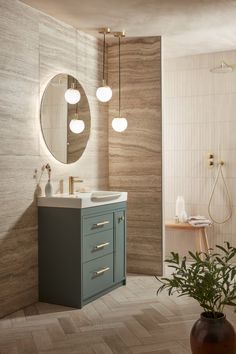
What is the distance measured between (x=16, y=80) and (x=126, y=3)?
1.06 meters

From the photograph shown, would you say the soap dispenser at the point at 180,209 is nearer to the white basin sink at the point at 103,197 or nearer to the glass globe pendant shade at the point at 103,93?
the white basin sink at the point at 103,197

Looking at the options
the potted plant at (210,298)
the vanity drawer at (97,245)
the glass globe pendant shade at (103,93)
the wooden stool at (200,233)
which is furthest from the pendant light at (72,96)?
the potted plant at (210,298)

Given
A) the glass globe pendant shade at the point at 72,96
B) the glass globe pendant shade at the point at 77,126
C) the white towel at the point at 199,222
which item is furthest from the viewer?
the white towel at the point at 199,222

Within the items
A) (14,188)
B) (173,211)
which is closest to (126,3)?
(14,188)

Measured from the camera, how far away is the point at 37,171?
3.93m

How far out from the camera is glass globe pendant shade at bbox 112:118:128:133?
4727mm

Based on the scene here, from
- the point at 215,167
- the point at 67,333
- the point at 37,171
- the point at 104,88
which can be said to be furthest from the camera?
the point at 215,167

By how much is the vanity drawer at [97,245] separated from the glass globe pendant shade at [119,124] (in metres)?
1.09

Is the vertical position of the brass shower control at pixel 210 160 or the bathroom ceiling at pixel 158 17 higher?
the bathroom ceiling at pixel 158 17

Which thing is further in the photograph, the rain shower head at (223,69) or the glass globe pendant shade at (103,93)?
the rain shower head at (223,69)

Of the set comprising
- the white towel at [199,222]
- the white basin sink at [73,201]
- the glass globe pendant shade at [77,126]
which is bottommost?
the white towel at [199,222]

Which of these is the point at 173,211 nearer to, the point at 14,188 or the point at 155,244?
the point at 155,244

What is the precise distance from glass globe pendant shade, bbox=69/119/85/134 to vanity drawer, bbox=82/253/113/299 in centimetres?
119

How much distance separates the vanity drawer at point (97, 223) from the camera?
12.6 ft
